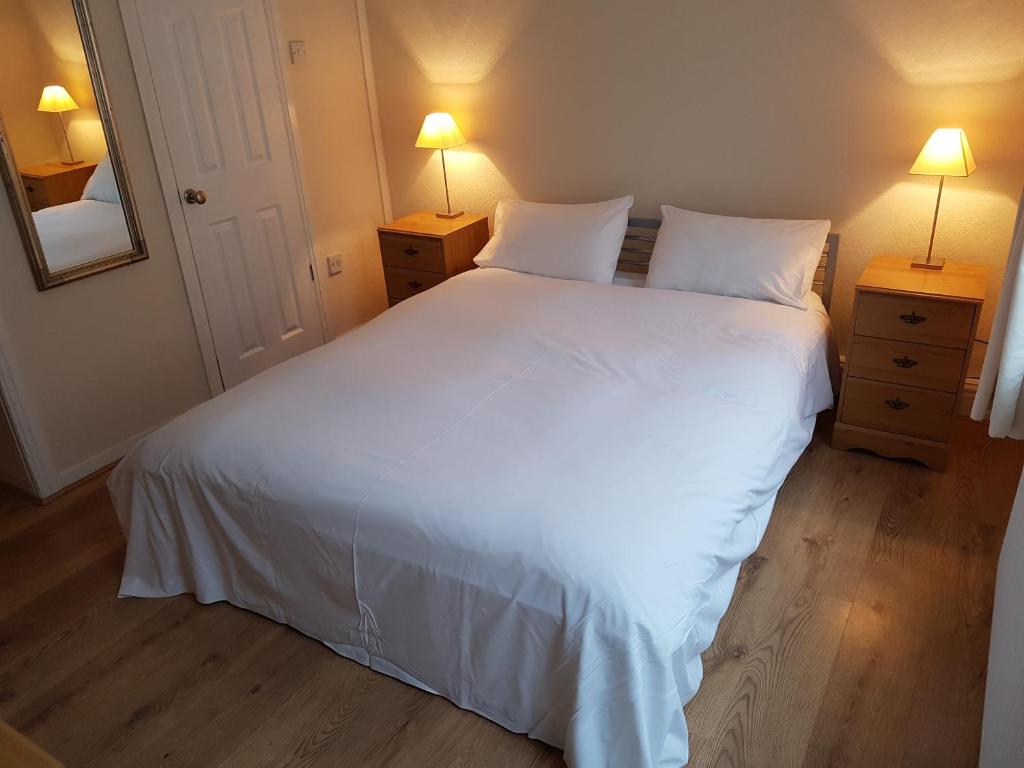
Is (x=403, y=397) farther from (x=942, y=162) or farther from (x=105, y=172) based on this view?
(x=942, y=162)

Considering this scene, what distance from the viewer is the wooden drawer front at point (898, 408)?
2641 millimetres

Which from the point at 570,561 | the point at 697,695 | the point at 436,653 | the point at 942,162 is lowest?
the point at 697,695

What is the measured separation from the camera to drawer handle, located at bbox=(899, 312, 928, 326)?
2.58 m

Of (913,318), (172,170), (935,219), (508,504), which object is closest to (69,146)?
(172,170)

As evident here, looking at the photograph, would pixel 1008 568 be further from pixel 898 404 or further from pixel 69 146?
pixel 69 146

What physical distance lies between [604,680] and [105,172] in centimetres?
257

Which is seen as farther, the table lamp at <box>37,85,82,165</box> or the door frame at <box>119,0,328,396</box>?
the door frame at <box>119,0,328,396</box>

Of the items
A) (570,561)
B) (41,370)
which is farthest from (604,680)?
(41,370)

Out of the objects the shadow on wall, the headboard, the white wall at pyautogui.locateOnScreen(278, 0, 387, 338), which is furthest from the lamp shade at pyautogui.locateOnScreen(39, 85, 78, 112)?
the headboard

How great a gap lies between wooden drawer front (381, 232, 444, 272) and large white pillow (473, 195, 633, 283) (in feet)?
0.90

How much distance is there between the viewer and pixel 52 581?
7.98 feet

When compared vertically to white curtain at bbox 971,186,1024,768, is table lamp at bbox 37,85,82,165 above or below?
above

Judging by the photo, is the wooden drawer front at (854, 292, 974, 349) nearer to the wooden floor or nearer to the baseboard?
the wooden floor

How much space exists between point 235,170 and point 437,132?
0.94 meters
